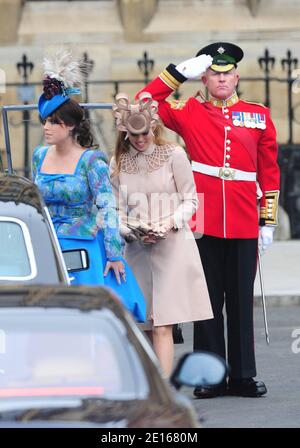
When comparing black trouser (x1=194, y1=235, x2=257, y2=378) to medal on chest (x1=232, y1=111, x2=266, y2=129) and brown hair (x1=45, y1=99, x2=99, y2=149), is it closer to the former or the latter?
medal on chest (x1=232, y1=111, x2=266, y2=129)

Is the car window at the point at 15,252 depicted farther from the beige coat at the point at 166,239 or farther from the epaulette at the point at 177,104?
the epaulette at the point at 177,104

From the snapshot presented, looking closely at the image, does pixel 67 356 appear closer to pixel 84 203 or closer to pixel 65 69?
pixel 84 203

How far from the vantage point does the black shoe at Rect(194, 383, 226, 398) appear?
916 cm

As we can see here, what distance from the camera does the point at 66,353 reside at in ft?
17.0

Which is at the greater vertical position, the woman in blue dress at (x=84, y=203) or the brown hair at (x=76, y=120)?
the brown hair at (x=76, y=120)

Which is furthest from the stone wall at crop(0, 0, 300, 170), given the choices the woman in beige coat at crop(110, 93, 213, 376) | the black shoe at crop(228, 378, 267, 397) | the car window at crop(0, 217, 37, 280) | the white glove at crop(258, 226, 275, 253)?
the car window at crop(0, 217, 37, 280)

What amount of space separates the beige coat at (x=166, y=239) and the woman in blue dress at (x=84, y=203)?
364mm

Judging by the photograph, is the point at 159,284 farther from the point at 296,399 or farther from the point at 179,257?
the point at 296,399

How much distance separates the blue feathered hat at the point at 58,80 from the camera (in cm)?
865

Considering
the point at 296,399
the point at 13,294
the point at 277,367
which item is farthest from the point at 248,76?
the point at 13,294

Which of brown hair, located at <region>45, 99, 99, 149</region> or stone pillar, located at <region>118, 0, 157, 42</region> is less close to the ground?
stone pillar, located at <region>118, 0, 157, 42</region>

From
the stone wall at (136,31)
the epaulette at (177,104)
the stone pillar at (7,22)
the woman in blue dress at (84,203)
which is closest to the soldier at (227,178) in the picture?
the epaulette at (177,104)

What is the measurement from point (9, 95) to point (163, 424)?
16.1 metres

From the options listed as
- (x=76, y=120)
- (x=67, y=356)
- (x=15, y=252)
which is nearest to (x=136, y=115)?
(x=76, y=120)
